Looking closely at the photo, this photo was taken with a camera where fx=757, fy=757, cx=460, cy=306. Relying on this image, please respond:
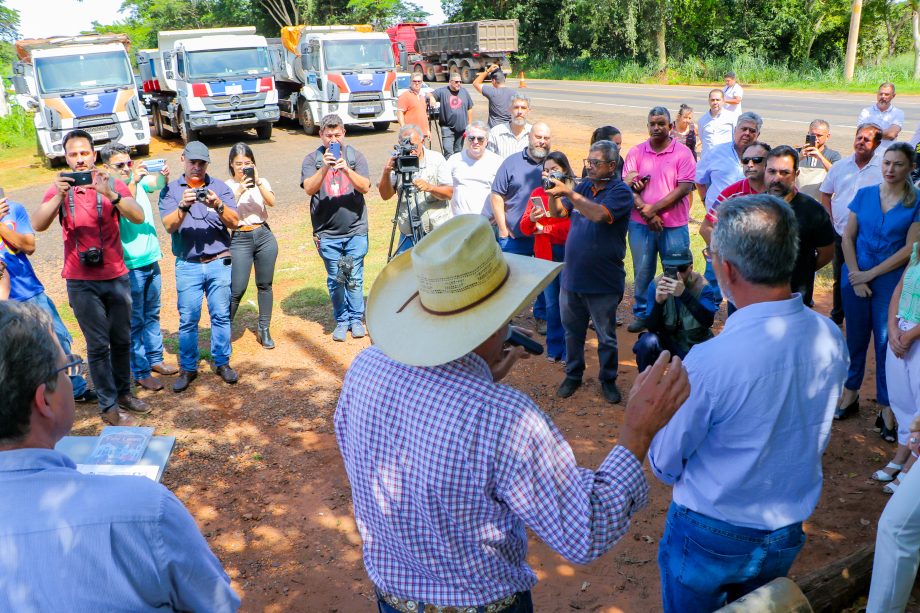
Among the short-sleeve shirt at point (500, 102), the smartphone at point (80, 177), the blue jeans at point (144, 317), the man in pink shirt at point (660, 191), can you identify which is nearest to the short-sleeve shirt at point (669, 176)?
the man in pink shirt at point (660, 191)

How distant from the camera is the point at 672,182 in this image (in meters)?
6.88

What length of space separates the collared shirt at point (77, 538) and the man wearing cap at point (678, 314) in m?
3.23

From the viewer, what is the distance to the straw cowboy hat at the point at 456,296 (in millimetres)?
2057

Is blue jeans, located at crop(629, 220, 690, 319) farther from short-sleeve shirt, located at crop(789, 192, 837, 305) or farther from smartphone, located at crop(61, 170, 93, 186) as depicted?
smartphone, located at crop(61, 170, 93, 186)

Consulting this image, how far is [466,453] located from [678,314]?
2.88 m

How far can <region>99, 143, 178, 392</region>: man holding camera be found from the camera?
20.2 feet

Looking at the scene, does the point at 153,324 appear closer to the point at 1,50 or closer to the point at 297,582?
the point at 297,582

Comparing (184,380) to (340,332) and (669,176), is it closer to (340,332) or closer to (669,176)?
(340,332)

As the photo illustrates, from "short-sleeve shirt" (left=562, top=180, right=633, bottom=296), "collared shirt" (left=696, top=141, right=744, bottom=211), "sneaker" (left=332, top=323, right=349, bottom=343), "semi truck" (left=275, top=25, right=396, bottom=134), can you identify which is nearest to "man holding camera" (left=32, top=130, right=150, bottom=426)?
"sneaker" (left=332, top=323, right=349, bottom=343)

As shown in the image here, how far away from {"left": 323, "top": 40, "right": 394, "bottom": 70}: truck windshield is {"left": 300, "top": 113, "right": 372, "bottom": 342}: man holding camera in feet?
43.2

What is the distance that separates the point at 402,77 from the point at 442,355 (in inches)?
806

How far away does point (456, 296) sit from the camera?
215 centimetres

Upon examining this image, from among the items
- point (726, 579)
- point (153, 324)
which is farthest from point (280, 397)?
point (726, 579)

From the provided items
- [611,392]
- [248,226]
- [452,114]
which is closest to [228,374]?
[248,226]
